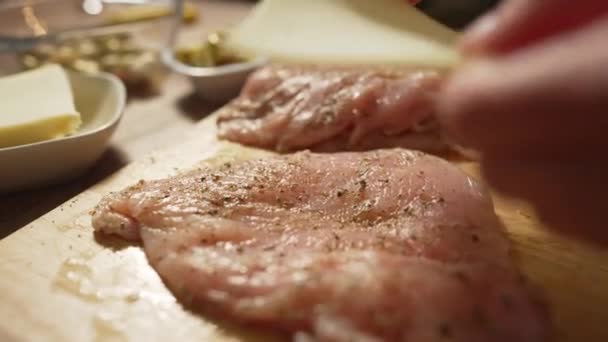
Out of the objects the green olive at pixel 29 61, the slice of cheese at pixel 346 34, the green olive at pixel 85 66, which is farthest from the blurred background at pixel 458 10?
the green olive at pixel 29 61

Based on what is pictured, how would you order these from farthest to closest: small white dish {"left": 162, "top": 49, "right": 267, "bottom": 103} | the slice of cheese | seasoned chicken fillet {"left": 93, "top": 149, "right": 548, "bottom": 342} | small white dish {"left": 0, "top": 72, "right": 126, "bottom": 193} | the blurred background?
small white dish {"left": 162, "top": 49, "right": 267, "bottom": 103}, the blurred background, the slice of cheese, small white dish {"left": 0, "top": 72, "right": 126, "bottom": 193}, seasoned chicken fillet {"left": 93, "top": 149, "right": 548, "bottom": 342}

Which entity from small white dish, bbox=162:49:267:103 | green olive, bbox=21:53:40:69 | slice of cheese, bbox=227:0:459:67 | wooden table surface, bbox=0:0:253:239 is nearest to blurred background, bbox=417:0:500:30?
slice of cheese, bbox=227:0:459:67

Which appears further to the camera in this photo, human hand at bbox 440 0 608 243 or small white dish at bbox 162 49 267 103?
small white dish at bbox 162 49 267 103

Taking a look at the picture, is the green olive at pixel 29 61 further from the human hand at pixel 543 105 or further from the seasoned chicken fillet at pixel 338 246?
the human hand at pixel 543 105

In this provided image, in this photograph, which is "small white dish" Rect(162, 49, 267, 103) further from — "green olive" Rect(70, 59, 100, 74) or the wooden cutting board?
the wooden cutting board

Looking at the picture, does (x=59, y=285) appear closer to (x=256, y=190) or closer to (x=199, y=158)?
(x=256, y=190)

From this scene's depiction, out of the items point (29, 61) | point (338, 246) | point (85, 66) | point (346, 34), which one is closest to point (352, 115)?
point (346, 34)
